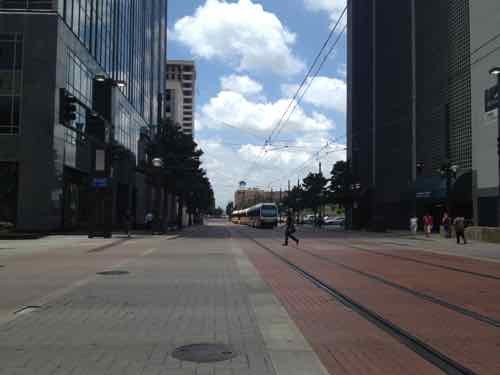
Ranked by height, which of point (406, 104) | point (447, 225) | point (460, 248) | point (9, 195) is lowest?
point (460, 248)

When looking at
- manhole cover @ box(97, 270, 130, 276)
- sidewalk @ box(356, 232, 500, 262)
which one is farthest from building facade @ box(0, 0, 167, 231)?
sidewalk @ box(356, 232, 500, 262)

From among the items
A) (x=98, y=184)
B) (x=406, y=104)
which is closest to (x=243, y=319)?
(x=98, y=184)

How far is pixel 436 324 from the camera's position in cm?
756

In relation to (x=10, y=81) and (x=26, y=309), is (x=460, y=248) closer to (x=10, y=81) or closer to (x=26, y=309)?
(x=26, y=309)

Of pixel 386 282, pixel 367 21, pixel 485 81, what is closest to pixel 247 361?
pixel 386 282

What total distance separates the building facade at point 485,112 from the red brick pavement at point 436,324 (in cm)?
2890

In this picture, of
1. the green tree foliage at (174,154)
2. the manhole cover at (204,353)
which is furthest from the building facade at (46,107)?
the manhole cover at (204,353)

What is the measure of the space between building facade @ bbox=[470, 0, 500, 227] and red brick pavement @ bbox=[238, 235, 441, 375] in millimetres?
31062

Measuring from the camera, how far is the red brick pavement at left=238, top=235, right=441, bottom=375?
5.37 meters

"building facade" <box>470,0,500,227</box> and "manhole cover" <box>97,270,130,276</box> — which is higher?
"building facade" <box>470,0,500,227</box>

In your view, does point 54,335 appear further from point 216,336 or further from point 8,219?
point 8,219

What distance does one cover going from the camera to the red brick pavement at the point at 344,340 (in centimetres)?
537

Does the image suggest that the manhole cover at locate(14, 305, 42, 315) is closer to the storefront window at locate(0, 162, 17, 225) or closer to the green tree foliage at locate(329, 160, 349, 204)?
the storefront window at locate(0, 162, 17, 225)

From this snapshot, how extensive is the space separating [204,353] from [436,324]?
353 centimetres
